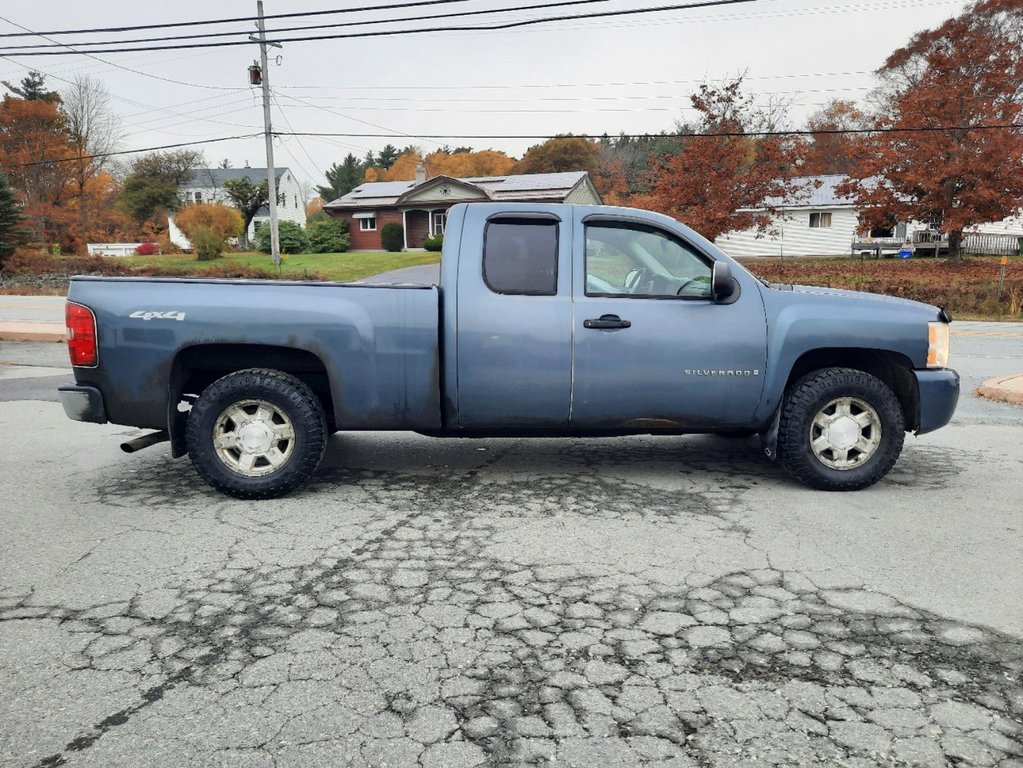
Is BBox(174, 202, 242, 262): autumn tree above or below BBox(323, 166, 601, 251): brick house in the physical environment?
below

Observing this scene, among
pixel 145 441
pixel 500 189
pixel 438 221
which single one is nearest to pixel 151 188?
pixel 438 221

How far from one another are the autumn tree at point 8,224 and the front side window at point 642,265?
3841cm

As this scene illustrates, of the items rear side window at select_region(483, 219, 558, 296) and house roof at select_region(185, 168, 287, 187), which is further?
house roof at select_region(185, 168, 287, 187)

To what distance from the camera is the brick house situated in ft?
163

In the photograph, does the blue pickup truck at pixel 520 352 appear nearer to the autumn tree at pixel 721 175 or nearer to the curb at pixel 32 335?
the curb at pixel 32 335

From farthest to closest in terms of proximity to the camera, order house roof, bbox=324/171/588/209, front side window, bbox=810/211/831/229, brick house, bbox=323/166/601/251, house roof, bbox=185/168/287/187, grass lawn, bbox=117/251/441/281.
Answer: house roof, bbox=185/168/287/187 < front side window, bbox=810/211/831/229 < brick house, bbox=323/166/601/251 < house roof, bbox=324/171/588/209 < grass lawn, bbox=117/251/441/281

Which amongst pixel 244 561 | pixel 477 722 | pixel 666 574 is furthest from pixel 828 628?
pixel 244 561

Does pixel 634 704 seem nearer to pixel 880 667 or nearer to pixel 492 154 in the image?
pixel 880 667

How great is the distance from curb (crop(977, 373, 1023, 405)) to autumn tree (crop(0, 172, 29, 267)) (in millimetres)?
39042

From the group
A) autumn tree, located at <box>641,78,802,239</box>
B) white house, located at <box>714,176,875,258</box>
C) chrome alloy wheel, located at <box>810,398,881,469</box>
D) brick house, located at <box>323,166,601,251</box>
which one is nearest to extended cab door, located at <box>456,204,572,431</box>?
chrome alloy wheel, located at <box>810,398,881,469</box>

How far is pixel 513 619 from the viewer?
341cm

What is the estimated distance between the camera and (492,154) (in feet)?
294

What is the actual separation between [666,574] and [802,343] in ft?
7.04

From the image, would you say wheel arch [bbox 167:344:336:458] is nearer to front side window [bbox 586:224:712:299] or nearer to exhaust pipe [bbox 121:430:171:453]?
exhaust pipe [bbox 121:430:171:453]
